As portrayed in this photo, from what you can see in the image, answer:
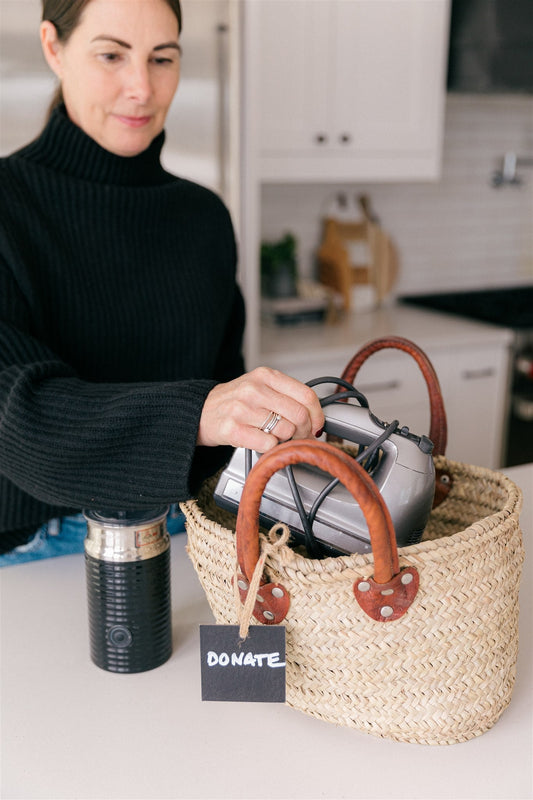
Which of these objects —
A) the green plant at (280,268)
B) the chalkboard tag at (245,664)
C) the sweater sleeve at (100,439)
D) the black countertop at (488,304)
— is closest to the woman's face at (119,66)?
the sweater sleeve at (100,439)

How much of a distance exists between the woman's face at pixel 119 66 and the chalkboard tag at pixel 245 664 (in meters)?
0.87

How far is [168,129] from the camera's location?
2.39 meters

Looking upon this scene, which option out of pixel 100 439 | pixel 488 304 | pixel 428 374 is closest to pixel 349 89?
pixel 488 304

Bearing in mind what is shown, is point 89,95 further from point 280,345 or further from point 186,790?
point 280,345

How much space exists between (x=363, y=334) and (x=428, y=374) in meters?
1.84

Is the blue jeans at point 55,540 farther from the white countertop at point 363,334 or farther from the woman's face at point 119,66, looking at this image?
the white countertop at point 363,334

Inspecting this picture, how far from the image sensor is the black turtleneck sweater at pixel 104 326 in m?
0.92

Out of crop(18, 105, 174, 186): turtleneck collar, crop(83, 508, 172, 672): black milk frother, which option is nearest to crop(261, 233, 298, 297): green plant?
crop(18, 105, 174, 186): turtleneck collar

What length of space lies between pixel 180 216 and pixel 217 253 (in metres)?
0.10

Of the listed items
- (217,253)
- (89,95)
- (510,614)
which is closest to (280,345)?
(217,253)

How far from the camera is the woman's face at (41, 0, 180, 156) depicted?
48.3 inches

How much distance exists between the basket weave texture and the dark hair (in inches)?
32.6

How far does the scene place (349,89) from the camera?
2766 mm

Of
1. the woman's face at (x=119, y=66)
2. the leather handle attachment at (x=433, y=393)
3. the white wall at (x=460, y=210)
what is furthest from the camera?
the white wall at (x=460, y=210)
